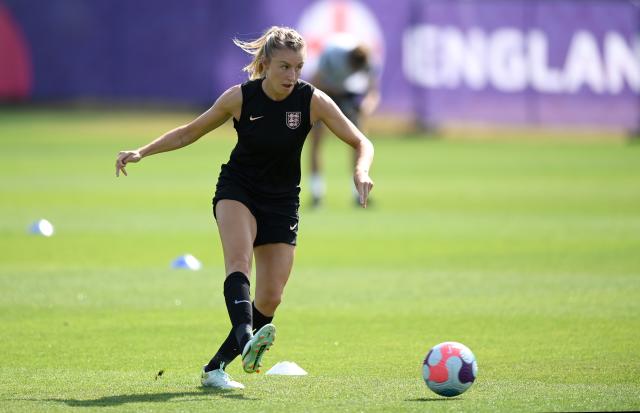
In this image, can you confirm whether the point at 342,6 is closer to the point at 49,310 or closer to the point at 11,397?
the point at 49,310

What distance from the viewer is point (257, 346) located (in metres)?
7.07

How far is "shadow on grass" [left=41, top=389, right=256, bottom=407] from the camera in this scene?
23.4 ft

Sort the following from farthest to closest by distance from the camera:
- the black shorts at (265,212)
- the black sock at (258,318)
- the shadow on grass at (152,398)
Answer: the black sock at (258,318)
the black shorts at (265,212)
the shadow on grass at (152,398)

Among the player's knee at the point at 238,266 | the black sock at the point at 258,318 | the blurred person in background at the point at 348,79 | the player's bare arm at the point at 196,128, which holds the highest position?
the blurred person in background at the point at 348,79

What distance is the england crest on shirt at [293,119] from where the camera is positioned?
→ 314 inches

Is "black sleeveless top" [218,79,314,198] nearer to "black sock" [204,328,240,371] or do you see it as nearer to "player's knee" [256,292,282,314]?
"player's knee" [256,292,282,314]

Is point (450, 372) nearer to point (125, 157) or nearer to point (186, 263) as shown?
point (125, 157)

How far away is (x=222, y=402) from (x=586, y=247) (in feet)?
29.1

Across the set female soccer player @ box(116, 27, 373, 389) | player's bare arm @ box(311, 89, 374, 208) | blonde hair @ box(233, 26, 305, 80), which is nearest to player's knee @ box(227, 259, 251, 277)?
female soccer player @ box(116, 27, 373, 389)

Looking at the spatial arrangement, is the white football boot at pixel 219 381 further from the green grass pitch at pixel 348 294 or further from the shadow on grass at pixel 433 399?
the shadow on grass at pixel 433 399

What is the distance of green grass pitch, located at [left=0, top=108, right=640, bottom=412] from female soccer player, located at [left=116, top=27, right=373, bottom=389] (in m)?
0.73

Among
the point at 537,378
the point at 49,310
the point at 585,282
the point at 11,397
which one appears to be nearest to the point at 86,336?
the point at 49,310

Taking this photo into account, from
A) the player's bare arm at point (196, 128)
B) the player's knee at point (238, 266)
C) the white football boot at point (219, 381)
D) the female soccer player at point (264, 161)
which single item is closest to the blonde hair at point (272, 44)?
the female soccer player at point (264, 161)

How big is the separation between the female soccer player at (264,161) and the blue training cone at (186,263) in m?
5.30
